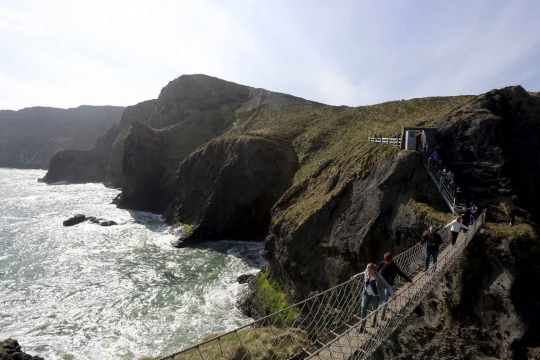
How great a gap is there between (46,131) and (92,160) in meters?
91.1

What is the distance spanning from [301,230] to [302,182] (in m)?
8.47

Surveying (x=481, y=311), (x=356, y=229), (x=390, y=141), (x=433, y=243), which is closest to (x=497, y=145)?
(x=390, y=141)

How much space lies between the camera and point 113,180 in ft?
285

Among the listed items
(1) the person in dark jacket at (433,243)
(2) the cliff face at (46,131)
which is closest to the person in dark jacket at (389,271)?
(1) the person in dark jacket at (433,243)

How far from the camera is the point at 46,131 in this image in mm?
168250

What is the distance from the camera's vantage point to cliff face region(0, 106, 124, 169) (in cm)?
15462

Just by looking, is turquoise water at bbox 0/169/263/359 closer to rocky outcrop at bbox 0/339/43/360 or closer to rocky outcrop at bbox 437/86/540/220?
rocky outcrop at bbox 0/339/43/360

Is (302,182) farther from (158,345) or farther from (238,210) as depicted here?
(158,345)

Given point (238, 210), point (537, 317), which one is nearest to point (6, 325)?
point (238, 210)

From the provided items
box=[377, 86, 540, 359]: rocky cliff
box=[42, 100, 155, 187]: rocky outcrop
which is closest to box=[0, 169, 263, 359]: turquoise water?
box=[377, 86, 540, 359]: rocky cliff

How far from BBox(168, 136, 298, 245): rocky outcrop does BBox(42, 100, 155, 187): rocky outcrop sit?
63797mm

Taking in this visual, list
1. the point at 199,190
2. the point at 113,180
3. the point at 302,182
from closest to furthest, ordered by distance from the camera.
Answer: the point at 302,182
the point at 199,190
the point at 113,180

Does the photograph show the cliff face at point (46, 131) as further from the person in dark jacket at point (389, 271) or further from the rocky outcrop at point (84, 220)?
the person in dark jacket at point (389, 271)

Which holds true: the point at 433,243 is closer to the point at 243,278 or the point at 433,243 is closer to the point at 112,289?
the point at 243,278
